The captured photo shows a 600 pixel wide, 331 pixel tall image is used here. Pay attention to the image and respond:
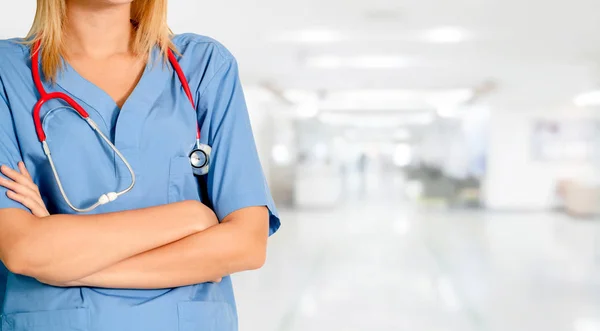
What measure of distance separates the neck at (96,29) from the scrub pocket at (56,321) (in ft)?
1.33

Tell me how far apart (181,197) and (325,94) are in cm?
1236

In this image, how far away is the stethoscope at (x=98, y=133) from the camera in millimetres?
953

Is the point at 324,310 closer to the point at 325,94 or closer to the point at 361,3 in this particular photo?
the point at 361,3

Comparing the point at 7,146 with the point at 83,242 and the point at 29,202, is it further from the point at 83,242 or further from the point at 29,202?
the point at 83,242

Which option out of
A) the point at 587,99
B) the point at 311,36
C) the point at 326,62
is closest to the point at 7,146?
the point at 311,36

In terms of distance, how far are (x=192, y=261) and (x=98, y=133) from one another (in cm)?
24

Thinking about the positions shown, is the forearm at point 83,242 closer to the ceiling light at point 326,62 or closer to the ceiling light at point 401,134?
the ceiling light at point 326,62

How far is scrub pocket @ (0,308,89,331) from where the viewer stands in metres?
0.95

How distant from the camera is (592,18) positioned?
612 cm

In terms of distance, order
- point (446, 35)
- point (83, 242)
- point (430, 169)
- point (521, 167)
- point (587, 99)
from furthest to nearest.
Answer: point (430, 169) < point (521, 167) < point (587, 99) < point (446, 35) < point (83, 242)

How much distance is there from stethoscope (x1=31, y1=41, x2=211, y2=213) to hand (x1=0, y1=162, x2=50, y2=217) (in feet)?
0.12

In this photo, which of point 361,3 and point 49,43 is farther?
point 361,3

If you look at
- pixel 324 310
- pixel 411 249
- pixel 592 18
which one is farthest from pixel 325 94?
pixel 324 310

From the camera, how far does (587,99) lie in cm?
1249
